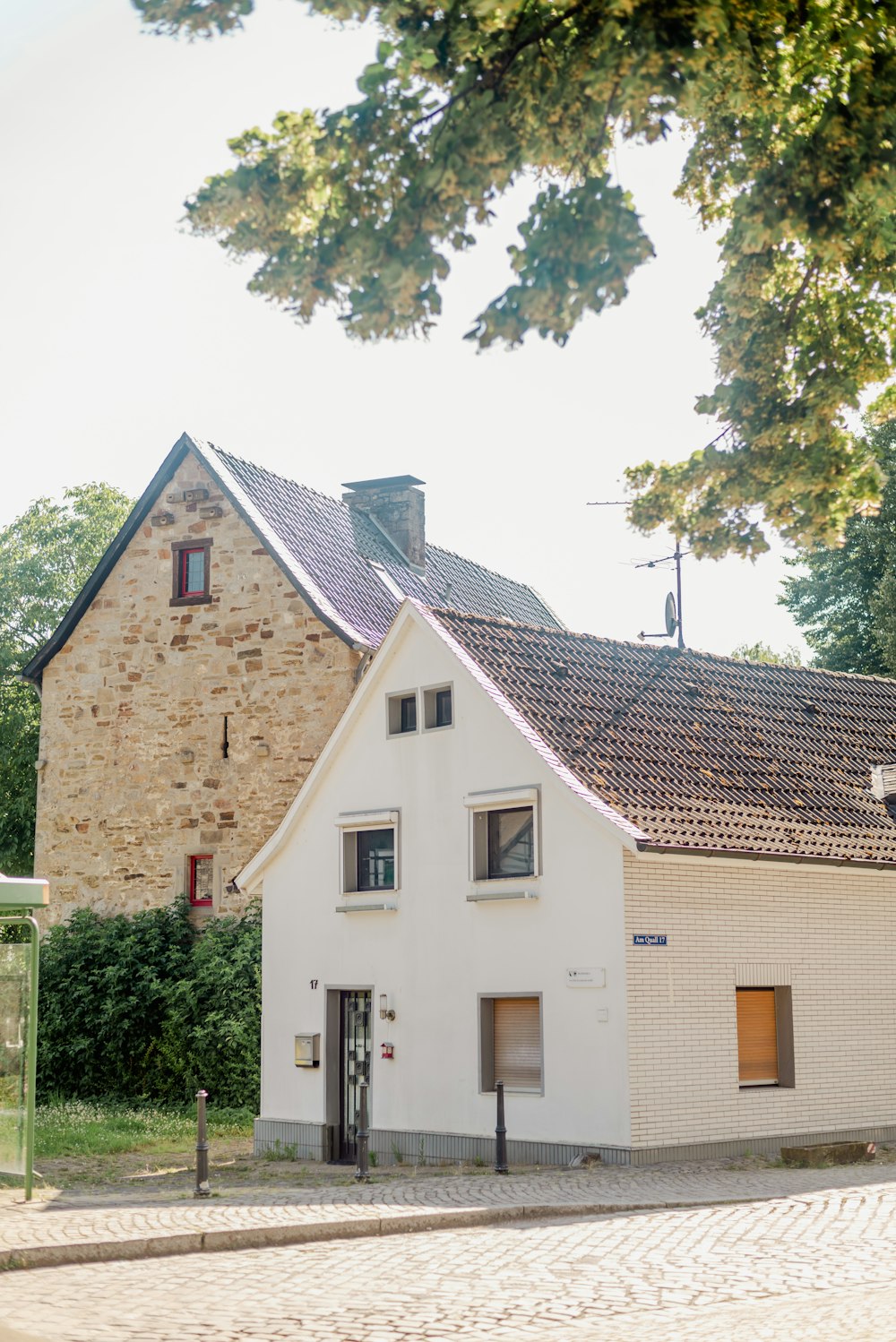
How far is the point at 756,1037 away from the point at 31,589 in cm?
3095

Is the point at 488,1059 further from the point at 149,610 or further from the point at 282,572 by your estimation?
the point at 149,610

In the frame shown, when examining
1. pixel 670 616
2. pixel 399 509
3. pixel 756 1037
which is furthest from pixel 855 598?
pixel 756 1037

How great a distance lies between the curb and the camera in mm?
11070

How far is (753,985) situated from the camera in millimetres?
Result: 18625

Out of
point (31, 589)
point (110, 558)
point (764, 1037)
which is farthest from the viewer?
point (31, 589)

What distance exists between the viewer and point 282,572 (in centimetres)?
2825

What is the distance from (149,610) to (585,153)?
22.4m

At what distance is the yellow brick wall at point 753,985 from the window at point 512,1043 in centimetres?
154

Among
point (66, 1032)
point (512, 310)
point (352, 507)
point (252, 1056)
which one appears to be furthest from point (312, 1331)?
point (352, 507)

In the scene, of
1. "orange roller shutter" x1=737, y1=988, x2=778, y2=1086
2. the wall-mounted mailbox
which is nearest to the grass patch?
the wall-mounted mailbox

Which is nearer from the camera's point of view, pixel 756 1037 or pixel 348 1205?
pixel 348 1205

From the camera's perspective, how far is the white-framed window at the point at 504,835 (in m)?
18.9

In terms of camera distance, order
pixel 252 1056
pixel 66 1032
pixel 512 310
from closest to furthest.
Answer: pixel 512 310
pixel 252 1056
pixel 66 1032

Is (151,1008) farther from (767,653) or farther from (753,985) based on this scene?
(767,653)
